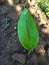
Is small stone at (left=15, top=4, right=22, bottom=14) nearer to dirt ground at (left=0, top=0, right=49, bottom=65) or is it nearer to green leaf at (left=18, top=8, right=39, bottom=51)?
dirt ground at (left=0, top=0, right=49, bottom=65)

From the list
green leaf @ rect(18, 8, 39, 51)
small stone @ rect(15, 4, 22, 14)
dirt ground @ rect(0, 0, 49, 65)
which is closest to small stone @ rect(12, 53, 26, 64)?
dirt ground @ rect(0, 0, 49, 65)

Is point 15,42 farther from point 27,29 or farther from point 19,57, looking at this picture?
point 27,29

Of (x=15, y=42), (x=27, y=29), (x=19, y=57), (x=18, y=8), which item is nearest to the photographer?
(x=27, y=29)

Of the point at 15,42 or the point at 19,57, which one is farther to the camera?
the point at 15,42

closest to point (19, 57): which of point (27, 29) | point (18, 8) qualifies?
point (27, 29)

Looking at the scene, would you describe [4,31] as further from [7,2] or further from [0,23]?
[7,2]

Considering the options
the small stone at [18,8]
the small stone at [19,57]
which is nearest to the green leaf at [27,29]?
the small stone at [19,57]
